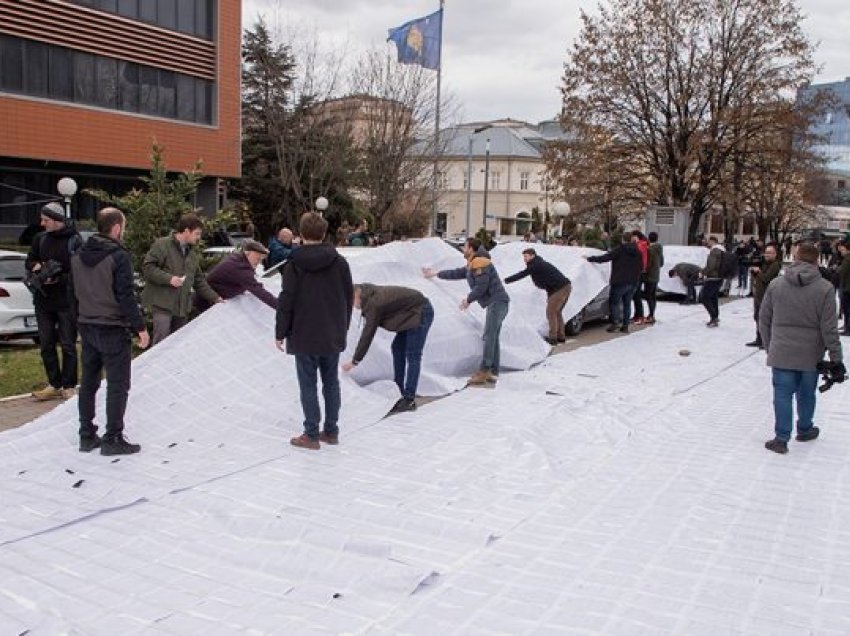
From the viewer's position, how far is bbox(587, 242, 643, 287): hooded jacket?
46.7 feet

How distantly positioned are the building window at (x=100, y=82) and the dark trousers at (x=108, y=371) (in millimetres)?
24742

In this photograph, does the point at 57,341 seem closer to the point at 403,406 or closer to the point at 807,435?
the point at 403,406

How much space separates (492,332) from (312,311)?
3817 mm

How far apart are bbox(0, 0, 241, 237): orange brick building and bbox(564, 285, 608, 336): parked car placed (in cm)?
2106

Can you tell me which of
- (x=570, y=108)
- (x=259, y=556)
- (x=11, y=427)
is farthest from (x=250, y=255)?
(x=570, y=108)

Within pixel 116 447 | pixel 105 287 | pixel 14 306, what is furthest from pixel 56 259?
pixel 14 306

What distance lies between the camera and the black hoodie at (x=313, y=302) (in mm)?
6180

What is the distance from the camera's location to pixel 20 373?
29.4 feet

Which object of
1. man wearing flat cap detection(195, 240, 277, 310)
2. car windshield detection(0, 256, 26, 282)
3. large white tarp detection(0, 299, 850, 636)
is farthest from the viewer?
car windshield detection(0, 256, 26, 282)

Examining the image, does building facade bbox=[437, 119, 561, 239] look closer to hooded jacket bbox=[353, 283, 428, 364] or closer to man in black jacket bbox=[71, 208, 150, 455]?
hooded jacket bbox=[353, 283, 428, 364]

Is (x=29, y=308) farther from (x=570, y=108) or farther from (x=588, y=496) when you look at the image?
(x=570, y=108)

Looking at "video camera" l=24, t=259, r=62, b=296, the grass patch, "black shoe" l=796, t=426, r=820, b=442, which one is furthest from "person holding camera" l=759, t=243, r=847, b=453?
the grass patch

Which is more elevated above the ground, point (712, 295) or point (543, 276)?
point (543, 276)

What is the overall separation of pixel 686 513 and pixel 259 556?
2.71 metres
